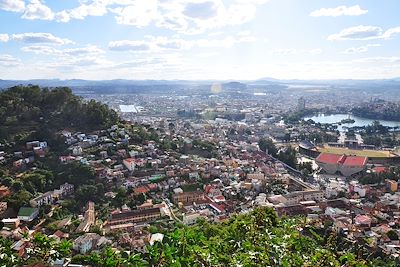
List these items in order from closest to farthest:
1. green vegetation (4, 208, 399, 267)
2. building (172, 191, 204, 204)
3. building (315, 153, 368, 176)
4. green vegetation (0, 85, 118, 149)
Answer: green vegetation (4, 208, 399, 267), building (172, 191, 204, 204), green vegetation (0, 85, 118, 149), building (315, 153, 368, 176)

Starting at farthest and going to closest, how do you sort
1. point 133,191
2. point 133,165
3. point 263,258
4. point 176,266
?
1. point 133,165
2. point 133,191
3. point 176,266
4. point 263,258

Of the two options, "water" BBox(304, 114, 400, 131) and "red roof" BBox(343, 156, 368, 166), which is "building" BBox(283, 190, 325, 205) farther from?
"water" BBox(304, 114, 400, 131)

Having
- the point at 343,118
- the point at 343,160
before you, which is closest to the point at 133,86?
the point at 343,118

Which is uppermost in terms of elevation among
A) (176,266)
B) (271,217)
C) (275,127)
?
(271,217)

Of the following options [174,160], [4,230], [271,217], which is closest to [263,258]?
[271,217]

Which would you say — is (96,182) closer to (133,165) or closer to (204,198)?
(133,165)

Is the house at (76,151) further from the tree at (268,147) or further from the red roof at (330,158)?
the red roof at (330,158)

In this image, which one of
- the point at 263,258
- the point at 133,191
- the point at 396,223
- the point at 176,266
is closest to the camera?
the point at 263,258

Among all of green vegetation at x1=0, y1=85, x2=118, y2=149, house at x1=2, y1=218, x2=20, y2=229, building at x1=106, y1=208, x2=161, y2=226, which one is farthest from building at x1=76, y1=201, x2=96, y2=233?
green vegetation at x1=0, y1=85, x2=118, y2=149
